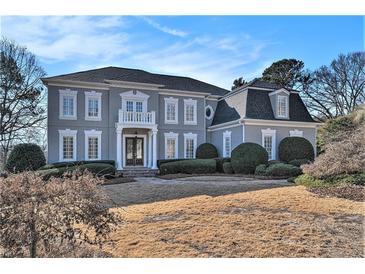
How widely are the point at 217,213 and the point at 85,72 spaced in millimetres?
15909

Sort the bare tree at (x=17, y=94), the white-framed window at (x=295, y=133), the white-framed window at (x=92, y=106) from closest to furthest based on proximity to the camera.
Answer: the white-framed window at (x=92, y=106) < the bare tree at (x=17, y=94) < the white-framed window at (x=295, y=133)

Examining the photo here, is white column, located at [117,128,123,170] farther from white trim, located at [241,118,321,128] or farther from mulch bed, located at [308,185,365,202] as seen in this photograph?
mulch bed, located at [308,185,365,202]

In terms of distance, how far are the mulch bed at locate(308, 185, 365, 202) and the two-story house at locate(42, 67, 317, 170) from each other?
950cm

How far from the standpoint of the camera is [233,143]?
18453 millimetres

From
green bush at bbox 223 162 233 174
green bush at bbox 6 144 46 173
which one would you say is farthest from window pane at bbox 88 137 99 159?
green bush at bbox 223 162 233 174

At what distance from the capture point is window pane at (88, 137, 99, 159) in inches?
701

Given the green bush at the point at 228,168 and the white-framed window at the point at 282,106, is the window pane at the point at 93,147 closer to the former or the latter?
the green bush at the point at 228,168

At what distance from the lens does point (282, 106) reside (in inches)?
757

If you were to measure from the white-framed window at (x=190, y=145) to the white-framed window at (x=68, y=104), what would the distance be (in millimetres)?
7069

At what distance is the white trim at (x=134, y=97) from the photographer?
18.3m

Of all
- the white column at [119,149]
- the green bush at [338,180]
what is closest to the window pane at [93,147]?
the white column at [119,149]

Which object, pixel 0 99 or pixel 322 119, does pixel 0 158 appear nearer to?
pixel 0 99
